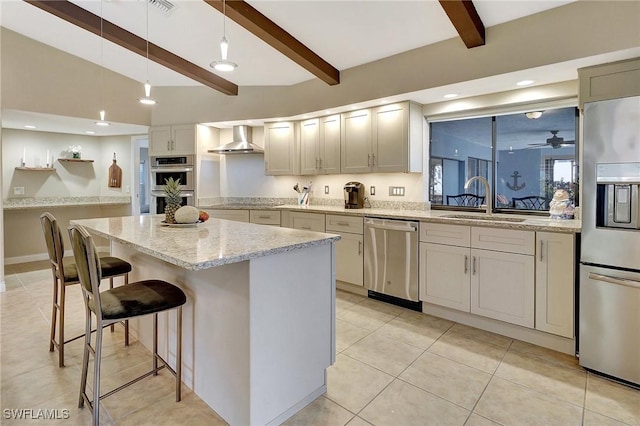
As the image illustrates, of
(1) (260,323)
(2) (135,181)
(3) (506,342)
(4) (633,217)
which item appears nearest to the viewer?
(1) (260,323)

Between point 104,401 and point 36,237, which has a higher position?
point 36,237

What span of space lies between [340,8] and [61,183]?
18.4ft

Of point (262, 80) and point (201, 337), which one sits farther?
point (262, 80)

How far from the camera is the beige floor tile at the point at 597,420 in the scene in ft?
5.88

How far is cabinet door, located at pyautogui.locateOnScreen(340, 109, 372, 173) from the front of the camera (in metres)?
3.98

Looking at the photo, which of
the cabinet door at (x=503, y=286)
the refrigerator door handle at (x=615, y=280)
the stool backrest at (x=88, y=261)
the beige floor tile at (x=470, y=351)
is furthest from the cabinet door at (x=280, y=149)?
the refrigerator door handle at (x=615, y=280)

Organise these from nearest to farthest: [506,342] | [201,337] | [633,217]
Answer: [201,337], [633,217], [506,342]

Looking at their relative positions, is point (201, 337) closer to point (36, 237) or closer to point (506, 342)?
point (506, 342)

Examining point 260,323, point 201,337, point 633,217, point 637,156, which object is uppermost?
point 637,156

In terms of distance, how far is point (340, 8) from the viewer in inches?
113

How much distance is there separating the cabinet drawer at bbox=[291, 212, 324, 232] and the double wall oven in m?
1.83

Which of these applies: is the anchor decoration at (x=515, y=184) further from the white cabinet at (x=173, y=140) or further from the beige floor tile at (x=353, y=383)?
the white cabinet at (x=173, y=140)

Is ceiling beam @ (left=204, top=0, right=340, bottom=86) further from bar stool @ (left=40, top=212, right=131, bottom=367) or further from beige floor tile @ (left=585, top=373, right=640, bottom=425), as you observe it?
beige floor tile @ (left=585, top=373, right=640, bottom=425)

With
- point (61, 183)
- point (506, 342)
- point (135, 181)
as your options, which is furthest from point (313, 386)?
point (61, 183)
